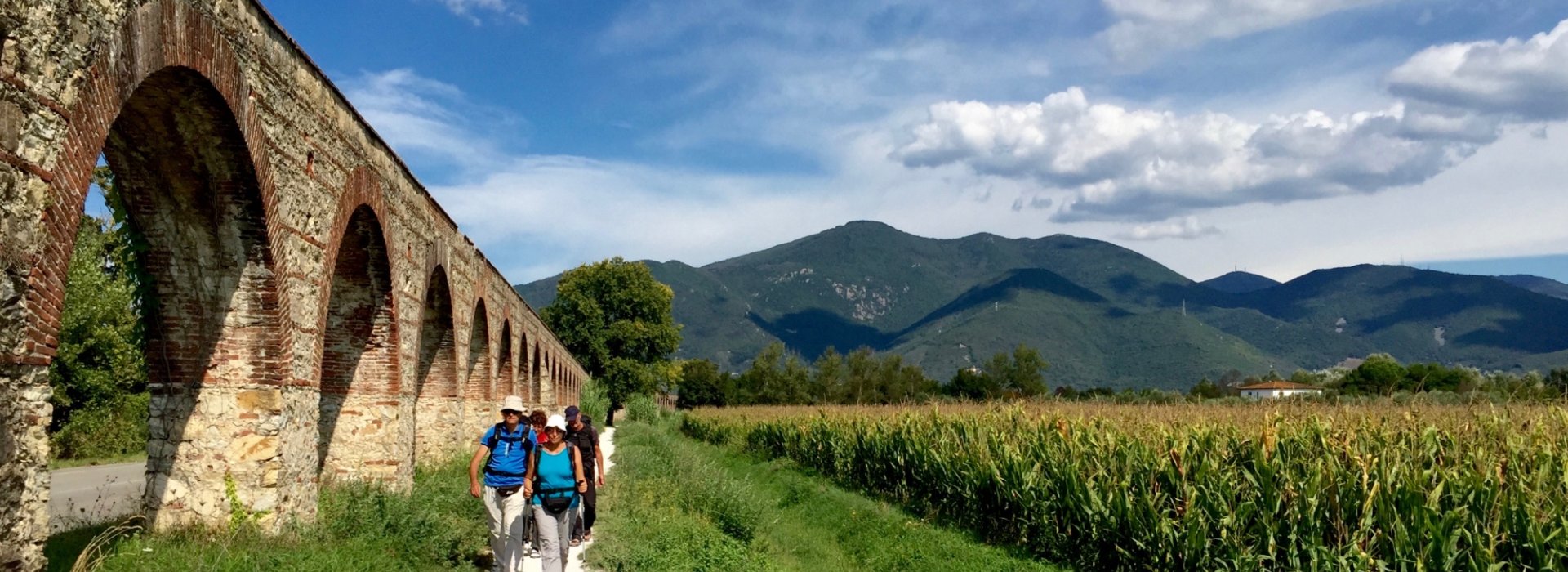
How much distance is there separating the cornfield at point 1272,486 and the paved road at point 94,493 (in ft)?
31.3

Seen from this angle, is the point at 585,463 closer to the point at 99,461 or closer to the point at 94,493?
the point at 94,493

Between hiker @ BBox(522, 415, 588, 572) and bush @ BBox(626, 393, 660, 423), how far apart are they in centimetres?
4182

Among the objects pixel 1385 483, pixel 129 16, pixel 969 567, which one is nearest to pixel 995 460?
pixel 969 567

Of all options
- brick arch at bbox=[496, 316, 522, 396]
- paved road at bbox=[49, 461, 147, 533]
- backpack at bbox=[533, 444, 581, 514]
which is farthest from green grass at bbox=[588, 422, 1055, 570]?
brick arch at bbox=[496, 316, 522, 396]

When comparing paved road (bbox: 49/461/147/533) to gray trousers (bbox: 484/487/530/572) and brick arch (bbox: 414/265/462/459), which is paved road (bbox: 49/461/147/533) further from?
brick arch (bbox: 414/265/462/459)

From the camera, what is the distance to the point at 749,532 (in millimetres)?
12625

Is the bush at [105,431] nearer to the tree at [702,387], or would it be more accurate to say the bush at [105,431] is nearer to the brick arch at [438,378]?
the brick arch at [438,378]

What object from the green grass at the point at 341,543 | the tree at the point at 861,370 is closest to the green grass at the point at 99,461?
the green grass at the point at 341,543

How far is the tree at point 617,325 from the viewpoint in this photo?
191 feet

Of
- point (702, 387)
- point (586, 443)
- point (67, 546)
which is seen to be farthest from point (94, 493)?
point (702, 387)

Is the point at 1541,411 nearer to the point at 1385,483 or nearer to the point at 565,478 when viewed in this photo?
the point at 1385,483

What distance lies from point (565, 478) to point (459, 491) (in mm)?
5248

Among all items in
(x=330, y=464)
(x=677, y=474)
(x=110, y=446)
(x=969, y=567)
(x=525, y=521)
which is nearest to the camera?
(x=525, y=521)

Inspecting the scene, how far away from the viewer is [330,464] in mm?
12227
